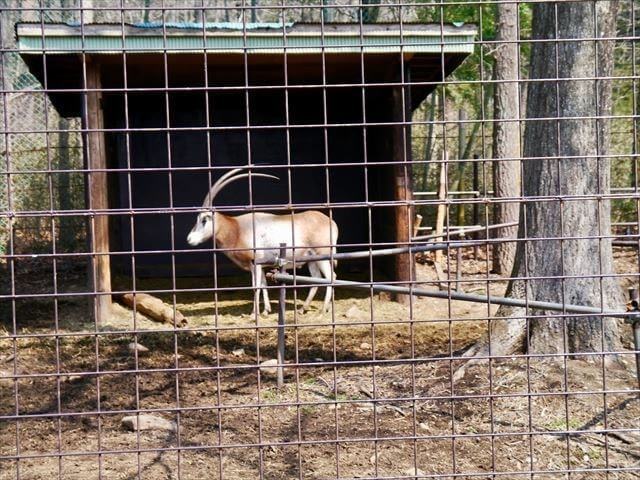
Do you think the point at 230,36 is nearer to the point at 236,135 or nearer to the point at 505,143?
the point at 236,135

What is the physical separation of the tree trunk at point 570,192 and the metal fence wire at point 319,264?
2 centimetres

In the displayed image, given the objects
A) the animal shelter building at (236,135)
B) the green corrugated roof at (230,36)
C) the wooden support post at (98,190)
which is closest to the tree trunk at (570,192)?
the green corrugated roof at (230,36)

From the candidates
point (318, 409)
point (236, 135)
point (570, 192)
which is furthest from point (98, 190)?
point (570, 192)

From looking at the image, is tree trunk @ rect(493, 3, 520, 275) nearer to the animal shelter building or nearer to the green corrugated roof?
the animal shelter building

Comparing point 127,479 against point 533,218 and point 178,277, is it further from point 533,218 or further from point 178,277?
point 178,277

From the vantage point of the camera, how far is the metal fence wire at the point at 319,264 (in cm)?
309

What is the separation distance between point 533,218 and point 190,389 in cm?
269

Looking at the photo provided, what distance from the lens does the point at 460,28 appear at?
25.2 ft

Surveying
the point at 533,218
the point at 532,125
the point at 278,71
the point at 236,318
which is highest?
the point at 278,71

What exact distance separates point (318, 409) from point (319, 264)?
16.9ft

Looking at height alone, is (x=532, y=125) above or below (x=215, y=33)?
below

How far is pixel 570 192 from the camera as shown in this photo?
5199 millimetres

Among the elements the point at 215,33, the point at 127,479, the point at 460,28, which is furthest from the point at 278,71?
the point at 127,479

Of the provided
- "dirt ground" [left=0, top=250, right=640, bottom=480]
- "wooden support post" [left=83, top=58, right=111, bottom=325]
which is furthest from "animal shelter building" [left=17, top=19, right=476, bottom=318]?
"dirt ground" [left=0, top=250, right=640, bottom=480]
